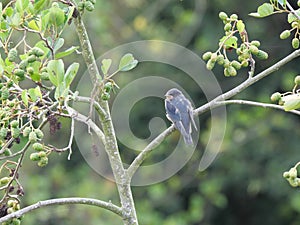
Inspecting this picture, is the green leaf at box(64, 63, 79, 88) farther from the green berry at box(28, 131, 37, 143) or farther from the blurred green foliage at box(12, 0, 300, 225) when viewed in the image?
the blurred green foliage at box(12, 0, 300, 225)

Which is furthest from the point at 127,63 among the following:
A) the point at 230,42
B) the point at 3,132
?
the point at 3,132

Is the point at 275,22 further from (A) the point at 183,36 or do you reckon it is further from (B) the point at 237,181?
(B) the point at 237,181

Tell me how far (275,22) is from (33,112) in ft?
14.9

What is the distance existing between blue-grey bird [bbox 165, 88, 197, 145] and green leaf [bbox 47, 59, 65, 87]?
33.1 inches

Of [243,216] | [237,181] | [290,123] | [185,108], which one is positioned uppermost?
[185,108]

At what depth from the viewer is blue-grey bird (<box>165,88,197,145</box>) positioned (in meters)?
2.56

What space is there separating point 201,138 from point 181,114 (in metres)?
2.98

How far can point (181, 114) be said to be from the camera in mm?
2686

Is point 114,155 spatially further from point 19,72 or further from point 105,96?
point 19,72

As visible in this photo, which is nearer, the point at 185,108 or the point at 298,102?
the point at 298,102

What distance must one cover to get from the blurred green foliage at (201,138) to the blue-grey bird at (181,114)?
243 cm

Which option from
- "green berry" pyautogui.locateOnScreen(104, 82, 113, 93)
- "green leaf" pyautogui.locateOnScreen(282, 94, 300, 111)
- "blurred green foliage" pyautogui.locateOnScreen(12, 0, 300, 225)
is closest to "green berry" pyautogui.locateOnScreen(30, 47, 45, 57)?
"green berry" pyautogui.locateOnScreen(104, 82, 113, 93)

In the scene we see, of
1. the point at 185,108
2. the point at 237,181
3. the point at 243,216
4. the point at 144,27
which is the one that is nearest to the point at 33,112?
the point at 185,108

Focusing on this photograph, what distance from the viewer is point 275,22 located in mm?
5934
